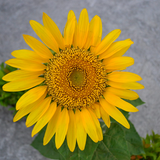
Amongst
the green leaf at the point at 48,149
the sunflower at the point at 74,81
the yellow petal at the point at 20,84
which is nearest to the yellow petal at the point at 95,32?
the sunflower at the point at 74,81

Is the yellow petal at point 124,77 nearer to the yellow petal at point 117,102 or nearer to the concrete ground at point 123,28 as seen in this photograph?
the yellow petal at point 117,102

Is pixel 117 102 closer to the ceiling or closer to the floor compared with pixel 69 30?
closer to the floor

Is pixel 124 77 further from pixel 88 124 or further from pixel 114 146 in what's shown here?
pixel 114 146

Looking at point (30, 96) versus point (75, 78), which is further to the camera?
point (75, 78)

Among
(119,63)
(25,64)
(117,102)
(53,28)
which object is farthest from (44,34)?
(117,102)

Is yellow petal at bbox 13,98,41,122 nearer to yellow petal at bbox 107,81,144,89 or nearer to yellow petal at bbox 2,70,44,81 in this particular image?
yellow petal at bbox 2,70,44,81

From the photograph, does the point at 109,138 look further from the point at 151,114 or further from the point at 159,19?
the point at 159,19
